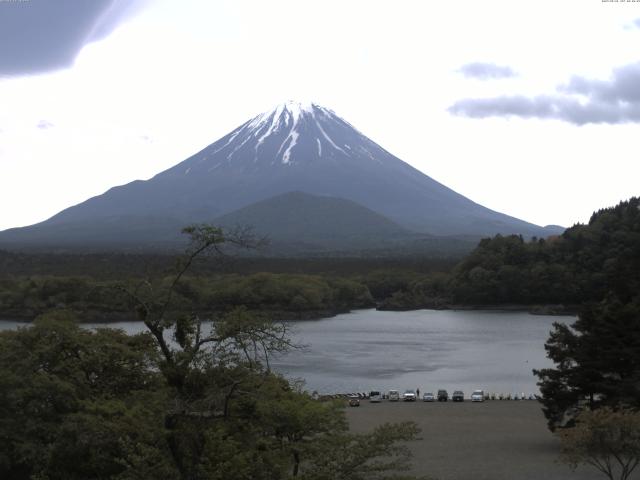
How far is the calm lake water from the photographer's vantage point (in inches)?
939

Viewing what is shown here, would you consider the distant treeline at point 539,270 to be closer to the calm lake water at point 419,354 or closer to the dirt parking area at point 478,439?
the calm lake water at point 419,354

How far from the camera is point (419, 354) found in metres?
30.5

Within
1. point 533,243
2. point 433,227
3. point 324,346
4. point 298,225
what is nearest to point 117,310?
point 324,346

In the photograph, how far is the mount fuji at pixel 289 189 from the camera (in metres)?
122

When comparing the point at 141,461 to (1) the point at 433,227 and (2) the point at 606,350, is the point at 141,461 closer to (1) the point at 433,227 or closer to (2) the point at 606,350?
(2) the point at 606,350

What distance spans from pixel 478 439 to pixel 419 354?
15.7m

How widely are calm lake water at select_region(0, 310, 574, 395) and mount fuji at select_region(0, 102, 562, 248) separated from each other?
236 feet

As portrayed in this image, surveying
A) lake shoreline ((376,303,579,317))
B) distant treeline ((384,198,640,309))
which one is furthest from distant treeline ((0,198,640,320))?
lake shoreline ((376,303,579,317))

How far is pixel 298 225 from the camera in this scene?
118 m

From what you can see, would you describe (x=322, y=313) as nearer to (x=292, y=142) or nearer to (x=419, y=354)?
(x=419, y=354)

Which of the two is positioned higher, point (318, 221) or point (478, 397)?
point (318, 221)

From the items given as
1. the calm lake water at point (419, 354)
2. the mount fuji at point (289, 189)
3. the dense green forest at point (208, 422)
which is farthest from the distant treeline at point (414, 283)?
the mount fuji at point (289, 189)

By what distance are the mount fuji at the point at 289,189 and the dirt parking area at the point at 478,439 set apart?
3800 inches

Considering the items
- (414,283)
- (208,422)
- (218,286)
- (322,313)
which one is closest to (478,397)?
(208,422)
